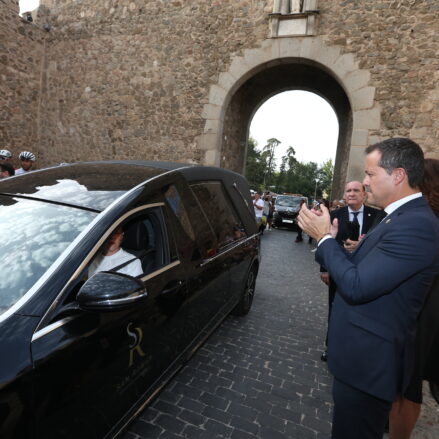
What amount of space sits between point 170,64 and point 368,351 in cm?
1070

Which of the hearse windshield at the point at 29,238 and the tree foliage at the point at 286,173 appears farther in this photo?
the tree foliage at the point at 286,173

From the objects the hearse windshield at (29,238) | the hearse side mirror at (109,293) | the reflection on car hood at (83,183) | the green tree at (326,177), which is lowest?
the green tree at (326,177)

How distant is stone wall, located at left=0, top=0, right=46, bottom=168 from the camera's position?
10.5 m

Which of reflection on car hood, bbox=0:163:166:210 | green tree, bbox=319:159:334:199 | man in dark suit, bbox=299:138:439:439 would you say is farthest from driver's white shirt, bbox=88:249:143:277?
green tree, bbox=319:159:334:199

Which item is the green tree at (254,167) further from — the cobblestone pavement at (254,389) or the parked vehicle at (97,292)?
the parked vehicle at (97,292)

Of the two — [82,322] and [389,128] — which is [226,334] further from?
[389,128]

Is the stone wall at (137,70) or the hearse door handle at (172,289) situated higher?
the stone wall at (137,70)

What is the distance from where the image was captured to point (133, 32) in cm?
1045

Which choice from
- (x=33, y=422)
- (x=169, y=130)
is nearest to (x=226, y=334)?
(x=33, y=422)

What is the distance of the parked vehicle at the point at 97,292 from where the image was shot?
1.22 metres

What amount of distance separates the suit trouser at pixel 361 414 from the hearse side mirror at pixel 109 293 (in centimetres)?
110

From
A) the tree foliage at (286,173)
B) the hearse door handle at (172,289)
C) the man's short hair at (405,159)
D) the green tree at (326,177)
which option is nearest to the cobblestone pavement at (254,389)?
the hearse door handle at (172,289)

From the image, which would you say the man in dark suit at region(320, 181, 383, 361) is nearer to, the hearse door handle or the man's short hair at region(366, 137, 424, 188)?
the hearse door handle

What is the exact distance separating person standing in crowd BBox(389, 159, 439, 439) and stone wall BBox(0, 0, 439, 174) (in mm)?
7220
